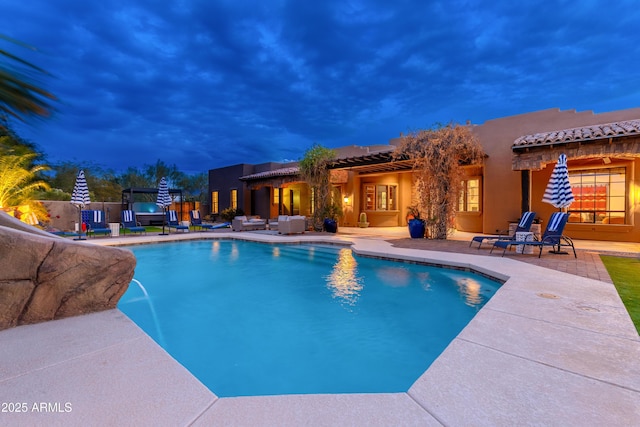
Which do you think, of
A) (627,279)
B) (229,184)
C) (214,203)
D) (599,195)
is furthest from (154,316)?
(214,203)

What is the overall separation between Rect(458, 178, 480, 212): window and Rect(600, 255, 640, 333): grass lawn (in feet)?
19.7

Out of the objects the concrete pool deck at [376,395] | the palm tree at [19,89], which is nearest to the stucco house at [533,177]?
the concrete pool deck at [376,395]

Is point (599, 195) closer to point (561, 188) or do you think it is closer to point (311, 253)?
point (561, 188)

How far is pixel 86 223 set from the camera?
1241 cm

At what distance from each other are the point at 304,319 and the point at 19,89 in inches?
166

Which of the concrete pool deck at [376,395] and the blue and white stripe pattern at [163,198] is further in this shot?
the blue and white stripe pattern at [163,198]

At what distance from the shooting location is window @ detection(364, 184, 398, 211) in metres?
17.0

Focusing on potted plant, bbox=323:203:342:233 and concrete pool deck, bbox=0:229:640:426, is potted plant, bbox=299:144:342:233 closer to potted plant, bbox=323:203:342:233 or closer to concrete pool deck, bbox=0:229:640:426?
potted plant, bbox=323:203:342:233

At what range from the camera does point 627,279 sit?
204 inches

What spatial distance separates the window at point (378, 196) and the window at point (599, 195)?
25.7 ft

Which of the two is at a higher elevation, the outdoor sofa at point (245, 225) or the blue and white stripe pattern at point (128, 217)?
the blue and white stripe pattern at point (128, 217)

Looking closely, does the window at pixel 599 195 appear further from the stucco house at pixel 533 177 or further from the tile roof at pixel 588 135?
the tile roof at pixel 588 135

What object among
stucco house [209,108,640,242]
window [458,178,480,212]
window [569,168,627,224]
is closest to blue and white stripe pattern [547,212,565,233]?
stucco house [209,108,640,242]

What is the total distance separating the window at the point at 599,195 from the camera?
10531 millimetres
